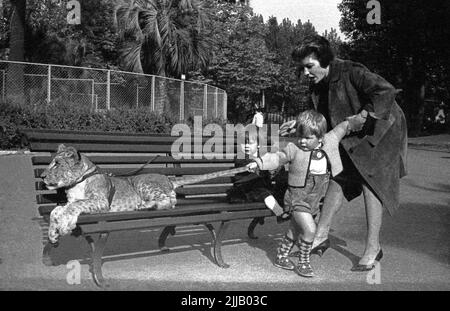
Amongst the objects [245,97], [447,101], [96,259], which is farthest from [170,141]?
[245,97]

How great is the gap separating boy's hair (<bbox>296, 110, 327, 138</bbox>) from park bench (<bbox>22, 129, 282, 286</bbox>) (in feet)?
3.04

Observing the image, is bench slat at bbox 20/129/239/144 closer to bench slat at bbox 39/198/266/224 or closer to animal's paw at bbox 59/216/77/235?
bench slat at bbox 39/198/266/224

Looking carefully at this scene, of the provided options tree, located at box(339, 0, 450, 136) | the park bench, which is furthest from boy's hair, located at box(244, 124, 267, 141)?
tree, located at box(339, 0, 450, 136)

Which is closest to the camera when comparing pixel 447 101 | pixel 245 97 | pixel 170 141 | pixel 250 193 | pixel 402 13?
pixel 250 193

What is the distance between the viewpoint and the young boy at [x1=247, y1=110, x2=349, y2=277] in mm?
4875

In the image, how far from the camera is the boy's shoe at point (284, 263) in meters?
5.14

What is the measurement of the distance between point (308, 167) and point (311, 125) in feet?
1.12

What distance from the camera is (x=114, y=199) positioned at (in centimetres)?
488

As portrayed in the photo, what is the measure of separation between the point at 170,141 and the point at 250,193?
100 centimetres

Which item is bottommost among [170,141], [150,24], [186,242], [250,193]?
[186,242]

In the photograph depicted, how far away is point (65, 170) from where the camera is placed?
4512 millimetres

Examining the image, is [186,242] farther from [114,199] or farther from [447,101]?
[447,101]

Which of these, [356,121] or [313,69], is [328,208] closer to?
[356,121]

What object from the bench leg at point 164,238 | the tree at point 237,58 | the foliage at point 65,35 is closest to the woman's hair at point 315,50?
the bench leg at point 164,238
